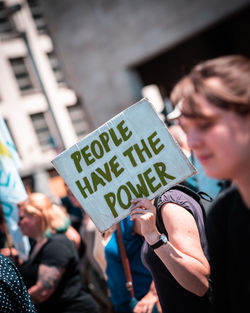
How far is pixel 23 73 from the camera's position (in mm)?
22531

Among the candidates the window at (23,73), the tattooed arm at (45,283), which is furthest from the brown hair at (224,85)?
the window at (23,73)

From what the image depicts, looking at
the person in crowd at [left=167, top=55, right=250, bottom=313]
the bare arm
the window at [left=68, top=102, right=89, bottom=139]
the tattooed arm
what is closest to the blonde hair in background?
the tattooed arm

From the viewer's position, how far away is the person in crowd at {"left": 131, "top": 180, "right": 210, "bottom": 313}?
1.69m

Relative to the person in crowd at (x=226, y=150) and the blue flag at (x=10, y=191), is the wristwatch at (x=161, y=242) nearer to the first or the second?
the person in crowd at (x=226, y=150)

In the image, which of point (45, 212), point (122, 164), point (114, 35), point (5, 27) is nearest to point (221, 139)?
point (122, 164)

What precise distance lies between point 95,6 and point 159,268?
11.5m

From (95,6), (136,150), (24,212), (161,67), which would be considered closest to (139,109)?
(136,150)

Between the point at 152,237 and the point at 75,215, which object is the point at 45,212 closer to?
the point at 152,237

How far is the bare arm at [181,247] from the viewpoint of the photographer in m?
1.68

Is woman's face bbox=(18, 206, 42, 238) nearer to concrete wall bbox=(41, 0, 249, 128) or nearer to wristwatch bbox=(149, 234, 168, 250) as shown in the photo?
wristwatch bbox=(149, 234, 168, 250)

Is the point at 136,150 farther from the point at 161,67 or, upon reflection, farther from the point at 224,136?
the point at 161,67

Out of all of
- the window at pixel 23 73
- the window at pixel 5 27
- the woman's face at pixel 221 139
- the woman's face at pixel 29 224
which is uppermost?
the window at pixel 5 27

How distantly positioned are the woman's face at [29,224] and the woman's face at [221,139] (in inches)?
91.0

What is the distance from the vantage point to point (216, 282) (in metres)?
1.33
